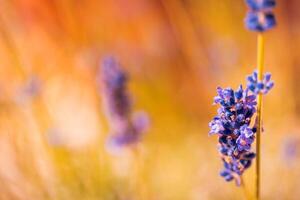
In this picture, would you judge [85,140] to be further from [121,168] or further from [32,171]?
[32,171]

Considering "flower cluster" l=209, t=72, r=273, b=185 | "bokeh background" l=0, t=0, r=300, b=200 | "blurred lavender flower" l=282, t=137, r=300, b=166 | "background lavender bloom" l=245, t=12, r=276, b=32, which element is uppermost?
"bokeh background" l=0, t=0, r=300, b=200

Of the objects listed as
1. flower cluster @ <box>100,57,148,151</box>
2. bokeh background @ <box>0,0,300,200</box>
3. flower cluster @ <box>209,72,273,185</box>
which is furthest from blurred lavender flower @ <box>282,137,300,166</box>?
flower cluster @ <box>209,72,273,185</box>

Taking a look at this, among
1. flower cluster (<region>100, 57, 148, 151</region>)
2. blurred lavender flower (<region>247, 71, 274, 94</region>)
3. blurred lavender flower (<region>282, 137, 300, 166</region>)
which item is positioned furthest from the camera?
blurred lavender flower (<region>282, 137, 300, 166</region>)

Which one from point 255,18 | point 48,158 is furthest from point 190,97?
point 255,18

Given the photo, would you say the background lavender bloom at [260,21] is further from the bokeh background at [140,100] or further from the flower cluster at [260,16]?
the bokeh background at [140,100]

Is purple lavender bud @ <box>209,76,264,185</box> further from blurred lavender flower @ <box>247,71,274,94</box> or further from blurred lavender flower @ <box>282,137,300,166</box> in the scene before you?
blurred lavender flower @ <box>282,137,300,166</box>
